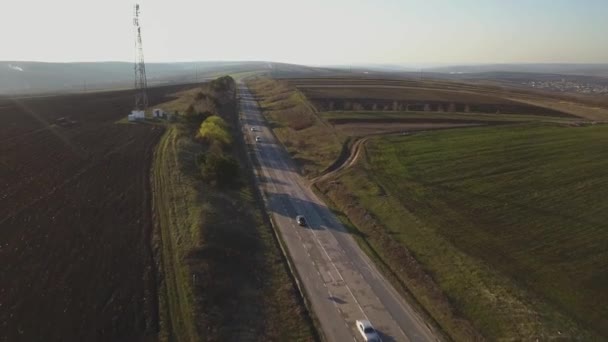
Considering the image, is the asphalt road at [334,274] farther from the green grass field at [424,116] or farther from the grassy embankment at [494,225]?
the green grass field at [424,116]

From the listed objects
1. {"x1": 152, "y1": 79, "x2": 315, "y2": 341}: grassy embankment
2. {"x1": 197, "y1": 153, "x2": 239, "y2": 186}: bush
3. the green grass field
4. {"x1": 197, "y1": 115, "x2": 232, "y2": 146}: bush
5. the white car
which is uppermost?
the green grass field

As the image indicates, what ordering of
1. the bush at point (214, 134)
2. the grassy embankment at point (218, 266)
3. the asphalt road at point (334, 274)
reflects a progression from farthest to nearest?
the bush at point (214, 134) < the asphalt road at point (334, 274) < the grassy embankment at point (218, 266)

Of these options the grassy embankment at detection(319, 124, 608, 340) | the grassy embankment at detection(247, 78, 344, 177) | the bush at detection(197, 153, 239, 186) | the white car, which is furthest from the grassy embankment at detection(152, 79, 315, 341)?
the grassy embankment at detection(247, 78, 344, 177)

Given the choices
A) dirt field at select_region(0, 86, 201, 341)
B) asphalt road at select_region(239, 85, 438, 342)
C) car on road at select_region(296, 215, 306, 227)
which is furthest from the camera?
car on road at select_region(296, 215, 306, 227)

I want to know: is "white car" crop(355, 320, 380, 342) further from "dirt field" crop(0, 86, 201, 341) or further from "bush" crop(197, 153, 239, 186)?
"bush" crop(197, 153, 239, 186)


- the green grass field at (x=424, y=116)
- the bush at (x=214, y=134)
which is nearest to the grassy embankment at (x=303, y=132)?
the green grass field at (x=424, y=116)
